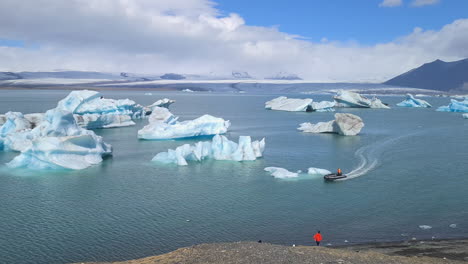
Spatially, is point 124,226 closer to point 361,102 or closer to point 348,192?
point 348,192

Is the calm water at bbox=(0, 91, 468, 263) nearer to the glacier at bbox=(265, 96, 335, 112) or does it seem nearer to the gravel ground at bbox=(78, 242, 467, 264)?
the gravel ground at bbox=(78, 242, 467, 264)

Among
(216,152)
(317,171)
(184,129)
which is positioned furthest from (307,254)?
(184,129)

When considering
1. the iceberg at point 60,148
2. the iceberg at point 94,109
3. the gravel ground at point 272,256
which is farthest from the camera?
the iceberg at point 94,109

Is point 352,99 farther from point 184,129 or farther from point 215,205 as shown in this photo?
point 215,205

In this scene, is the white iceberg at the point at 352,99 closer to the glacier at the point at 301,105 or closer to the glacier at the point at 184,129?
the glacier at the point at 301,105

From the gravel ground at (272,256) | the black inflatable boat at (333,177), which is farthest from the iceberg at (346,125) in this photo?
the gravel ground at (272,256)

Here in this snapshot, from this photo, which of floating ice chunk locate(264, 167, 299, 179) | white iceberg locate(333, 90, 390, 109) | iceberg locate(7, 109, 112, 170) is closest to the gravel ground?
floating ice chunk locate(264, 167, 299, 179)
